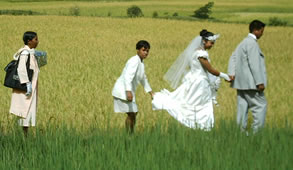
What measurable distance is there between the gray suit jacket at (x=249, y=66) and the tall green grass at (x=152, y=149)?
2.10ft

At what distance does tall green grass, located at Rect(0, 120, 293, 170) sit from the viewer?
17.4 feet

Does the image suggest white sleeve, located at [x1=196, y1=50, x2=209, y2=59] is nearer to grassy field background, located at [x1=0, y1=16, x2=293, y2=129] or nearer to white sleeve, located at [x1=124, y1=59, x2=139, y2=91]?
white sleeve, located at [x1=124, y1=59, x2=139, y2=91]

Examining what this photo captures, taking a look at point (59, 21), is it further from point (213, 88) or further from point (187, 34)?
point (213, 88)

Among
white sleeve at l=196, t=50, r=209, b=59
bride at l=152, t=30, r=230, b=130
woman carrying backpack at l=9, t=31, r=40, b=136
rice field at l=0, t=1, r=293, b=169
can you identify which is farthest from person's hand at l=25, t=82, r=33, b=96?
white sleeve at l=196, t=50, r=209, b=59

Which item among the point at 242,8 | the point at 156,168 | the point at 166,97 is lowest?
the point at 156,168

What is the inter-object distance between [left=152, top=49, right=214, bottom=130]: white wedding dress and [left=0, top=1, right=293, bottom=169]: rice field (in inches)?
9.5

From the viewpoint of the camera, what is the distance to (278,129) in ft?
21.2

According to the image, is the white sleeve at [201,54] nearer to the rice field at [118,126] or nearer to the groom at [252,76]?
the groom at [252,76]

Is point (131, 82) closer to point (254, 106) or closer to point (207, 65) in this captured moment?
point (207, 65)

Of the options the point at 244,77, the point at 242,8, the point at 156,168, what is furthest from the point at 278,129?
the point at 242,8

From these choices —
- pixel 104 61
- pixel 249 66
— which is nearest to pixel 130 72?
pixel 249 66

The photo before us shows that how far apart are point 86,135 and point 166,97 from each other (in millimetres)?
1267

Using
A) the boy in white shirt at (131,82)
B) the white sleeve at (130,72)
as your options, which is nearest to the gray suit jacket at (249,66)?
the boy in white shirt at (131,82)

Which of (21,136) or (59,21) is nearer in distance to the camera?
(21,136)
